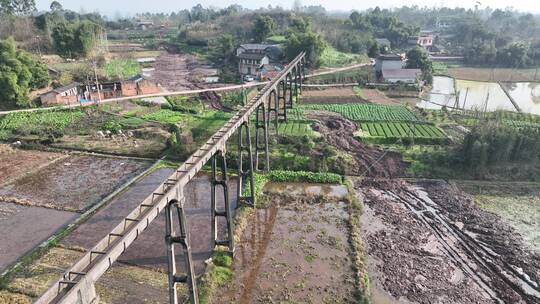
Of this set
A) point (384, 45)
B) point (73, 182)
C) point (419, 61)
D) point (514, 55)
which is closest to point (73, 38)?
point (73, 182)

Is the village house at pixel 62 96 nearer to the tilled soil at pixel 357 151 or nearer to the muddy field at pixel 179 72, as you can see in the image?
the muddy field at pixel 179 72

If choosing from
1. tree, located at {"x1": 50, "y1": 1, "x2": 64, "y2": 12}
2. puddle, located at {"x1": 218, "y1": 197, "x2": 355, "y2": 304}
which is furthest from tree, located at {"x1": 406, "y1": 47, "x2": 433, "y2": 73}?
tree, located at {"x1": 50, "y1": 1, "x2": 64, "y2": 12}

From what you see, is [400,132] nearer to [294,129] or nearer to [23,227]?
[294,129]

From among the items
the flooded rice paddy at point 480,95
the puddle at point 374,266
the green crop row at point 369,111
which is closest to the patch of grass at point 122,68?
the green crop row at point 369,111

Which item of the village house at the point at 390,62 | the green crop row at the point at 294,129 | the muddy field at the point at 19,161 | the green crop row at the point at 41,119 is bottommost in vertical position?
the muddy field at the point at 19,161

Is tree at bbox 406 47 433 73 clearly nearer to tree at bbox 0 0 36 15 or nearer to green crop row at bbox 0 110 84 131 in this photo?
green crop row at bbox 0 110 84 131
